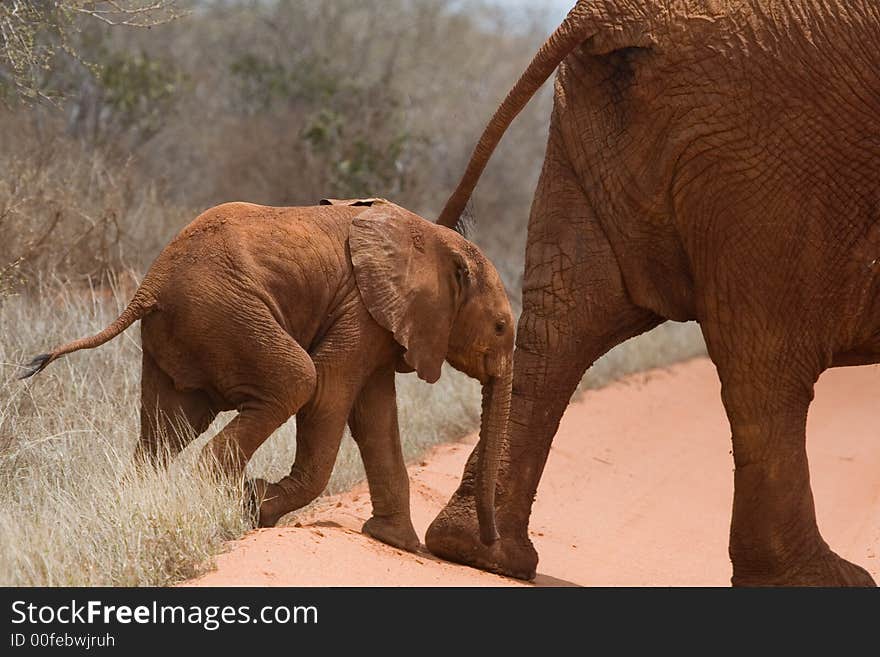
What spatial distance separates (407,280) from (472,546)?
119 cm

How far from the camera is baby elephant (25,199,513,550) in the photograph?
576 centimetres

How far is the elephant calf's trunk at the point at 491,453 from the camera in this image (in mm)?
6215

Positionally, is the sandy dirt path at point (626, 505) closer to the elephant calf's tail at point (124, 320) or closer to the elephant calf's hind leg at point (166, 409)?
the elephant calf's hind leg at point (166, 409)

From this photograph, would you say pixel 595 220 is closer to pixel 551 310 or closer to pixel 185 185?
A: pixel 551 310

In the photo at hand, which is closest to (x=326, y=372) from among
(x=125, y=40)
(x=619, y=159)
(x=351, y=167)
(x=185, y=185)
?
(x=619, y=159)

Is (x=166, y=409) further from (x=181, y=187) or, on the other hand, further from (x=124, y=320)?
(x=181, y=187)

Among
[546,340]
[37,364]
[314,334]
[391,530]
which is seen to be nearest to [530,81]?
[546,340]

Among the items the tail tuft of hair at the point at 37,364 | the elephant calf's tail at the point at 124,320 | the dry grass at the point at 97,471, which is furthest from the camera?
the elephant calf's tail at the point at 124,320

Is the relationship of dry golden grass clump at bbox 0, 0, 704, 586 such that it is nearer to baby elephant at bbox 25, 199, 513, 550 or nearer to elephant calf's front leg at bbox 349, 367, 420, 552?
baby elephant at bbox 25, 199, 513, 550

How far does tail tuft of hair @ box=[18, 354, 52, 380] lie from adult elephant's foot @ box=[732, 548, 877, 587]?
288cm

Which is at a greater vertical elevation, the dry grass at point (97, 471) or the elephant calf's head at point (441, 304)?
the elephant calf's head at point (441, 304)

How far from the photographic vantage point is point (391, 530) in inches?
250

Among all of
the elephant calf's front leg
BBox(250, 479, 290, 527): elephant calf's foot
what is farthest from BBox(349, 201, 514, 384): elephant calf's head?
BBox(250, 479, 290, 527): elephant calf's foot

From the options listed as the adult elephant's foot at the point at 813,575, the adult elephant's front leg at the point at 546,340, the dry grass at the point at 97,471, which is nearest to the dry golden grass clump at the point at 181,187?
the dry grass at the point at 97,471
